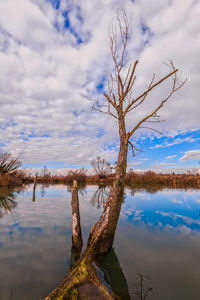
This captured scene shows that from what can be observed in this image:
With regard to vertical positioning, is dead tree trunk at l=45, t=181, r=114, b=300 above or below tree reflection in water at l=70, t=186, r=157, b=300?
above

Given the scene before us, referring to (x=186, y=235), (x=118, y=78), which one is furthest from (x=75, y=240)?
(x=118, y=78)

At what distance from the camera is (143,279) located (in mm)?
2916

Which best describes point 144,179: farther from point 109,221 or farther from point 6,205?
point 109,221

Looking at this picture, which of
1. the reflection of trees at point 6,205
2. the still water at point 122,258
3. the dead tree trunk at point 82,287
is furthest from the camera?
the reflection of trees at point 6,205

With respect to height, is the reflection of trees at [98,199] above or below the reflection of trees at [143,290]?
above

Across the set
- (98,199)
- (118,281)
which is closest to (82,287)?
(118,281)

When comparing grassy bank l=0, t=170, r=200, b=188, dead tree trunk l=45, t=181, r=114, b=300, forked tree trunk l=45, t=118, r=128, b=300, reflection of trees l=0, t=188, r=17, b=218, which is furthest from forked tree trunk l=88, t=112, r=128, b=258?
grassy bank l=0, t=170, r=200, b=188

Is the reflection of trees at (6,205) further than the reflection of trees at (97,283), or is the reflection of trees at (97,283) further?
the reflection of trees at (6,205)

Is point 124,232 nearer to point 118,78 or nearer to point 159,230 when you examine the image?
point 159,230

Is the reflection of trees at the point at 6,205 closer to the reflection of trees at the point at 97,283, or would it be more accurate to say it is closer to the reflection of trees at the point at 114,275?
the reflection of trees at the point at 114,275

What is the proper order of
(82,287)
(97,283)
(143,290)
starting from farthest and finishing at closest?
(143,290)
(97,283)
(82,287)

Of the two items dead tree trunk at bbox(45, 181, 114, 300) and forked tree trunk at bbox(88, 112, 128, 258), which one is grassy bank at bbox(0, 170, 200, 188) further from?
dead tree trunk at bbox(45, 181, 114, 300)

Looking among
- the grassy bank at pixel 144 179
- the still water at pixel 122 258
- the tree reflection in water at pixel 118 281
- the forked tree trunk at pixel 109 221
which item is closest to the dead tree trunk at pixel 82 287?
the tree reflection in water at pixel 118 281

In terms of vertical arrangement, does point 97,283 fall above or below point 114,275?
above
